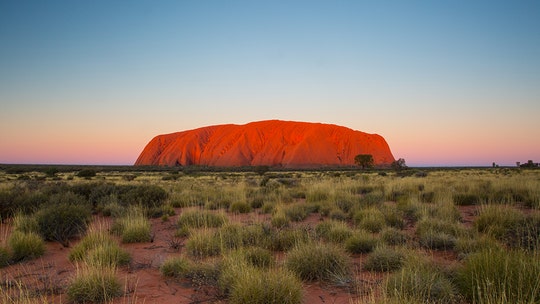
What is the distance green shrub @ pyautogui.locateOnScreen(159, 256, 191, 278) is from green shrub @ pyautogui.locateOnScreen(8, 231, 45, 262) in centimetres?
292

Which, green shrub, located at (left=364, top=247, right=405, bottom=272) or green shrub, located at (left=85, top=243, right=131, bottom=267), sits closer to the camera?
green shrub, located at (left=364, top=247, right=405, bottom=272)

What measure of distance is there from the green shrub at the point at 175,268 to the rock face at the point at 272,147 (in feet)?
248

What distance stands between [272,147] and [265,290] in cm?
8562

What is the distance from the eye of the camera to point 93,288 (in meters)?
4.12

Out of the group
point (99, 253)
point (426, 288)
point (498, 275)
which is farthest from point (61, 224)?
point (498, 275)

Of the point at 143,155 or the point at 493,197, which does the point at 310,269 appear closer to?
the point at 493,197

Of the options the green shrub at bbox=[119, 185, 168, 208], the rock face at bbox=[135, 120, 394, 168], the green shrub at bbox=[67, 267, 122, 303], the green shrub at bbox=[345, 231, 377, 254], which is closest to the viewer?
the green shrub at bbox=[67, 267, 122, 303]

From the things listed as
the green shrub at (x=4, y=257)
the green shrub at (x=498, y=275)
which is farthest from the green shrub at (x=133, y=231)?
the green shrub at (x=498, y=275)

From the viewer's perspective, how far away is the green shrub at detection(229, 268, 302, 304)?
3641mm

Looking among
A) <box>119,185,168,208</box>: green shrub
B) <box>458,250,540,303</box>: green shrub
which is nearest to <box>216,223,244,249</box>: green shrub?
<box>458,250,540,303</box>: green shrub

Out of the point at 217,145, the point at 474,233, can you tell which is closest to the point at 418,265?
the point at 474,233

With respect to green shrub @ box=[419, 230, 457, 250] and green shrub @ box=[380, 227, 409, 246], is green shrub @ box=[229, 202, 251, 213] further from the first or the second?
green shrub @ box=[419, 230, 457, 250]

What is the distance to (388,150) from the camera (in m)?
101

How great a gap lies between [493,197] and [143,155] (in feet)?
354
